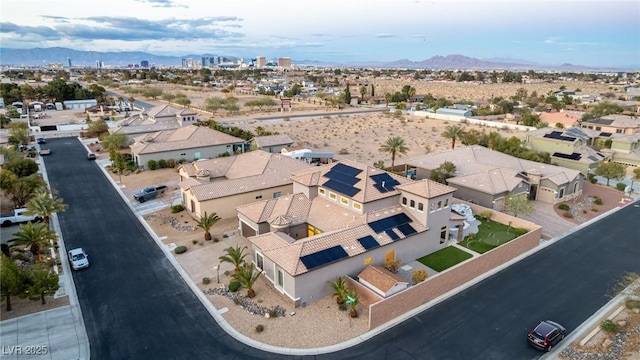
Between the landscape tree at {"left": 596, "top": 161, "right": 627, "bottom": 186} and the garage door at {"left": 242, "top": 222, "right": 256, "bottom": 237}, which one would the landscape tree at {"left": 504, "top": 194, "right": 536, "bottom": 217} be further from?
the garage door at {"left": 242, "top": 222, "right": 256, "bottom": 237}

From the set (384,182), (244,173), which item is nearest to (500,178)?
(384,182)

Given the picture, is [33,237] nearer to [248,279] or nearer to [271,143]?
[248,279]

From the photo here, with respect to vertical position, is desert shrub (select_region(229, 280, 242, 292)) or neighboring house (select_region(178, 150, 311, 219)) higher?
neighboring house (select_region(178, 150, 311, 219))

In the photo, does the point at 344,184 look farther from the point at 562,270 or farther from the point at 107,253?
the point at 107,253

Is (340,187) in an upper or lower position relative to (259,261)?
upper

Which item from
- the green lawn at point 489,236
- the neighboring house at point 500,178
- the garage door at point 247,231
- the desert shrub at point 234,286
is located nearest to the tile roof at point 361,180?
the garage door at point 247,231

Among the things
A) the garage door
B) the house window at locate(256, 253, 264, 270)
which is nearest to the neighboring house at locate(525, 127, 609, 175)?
the garage door
